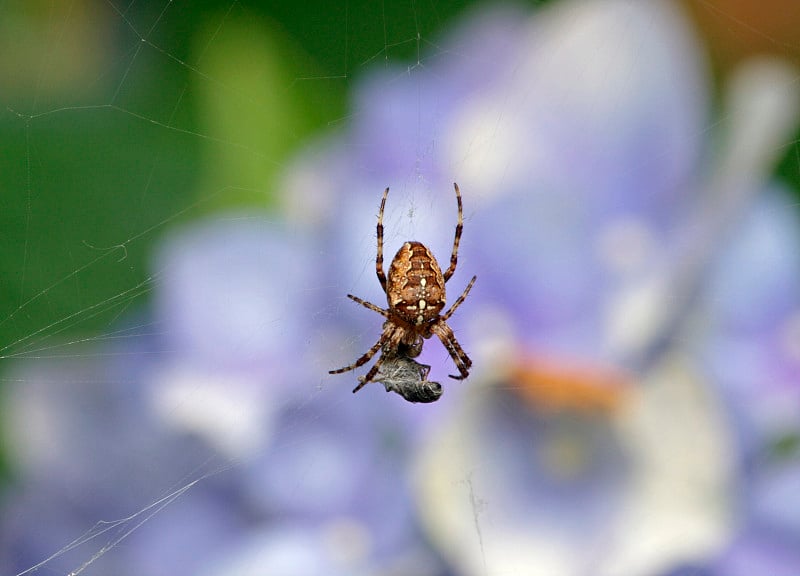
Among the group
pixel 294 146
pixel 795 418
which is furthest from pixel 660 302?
pixel 294 146

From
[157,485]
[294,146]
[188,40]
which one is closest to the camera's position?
[157,485]

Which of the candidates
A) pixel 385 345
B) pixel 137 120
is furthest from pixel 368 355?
pixel 137 120

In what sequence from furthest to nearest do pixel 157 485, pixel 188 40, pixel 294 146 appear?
pixel 188 40
pixel 294 146
pixel 157 485

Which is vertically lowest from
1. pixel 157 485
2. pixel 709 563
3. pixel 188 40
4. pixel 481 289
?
pixel 709 563

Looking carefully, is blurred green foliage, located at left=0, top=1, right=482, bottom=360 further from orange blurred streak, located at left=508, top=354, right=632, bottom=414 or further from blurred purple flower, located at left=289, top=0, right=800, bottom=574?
orange blurred streak, located at left=508, top=354, right=632, bottom=414

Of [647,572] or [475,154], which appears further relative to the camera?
[475,154]

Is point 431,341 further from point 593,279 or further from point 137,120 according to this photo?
point 137,120

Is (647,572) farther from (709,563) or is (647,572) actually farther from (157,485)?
(157,485)

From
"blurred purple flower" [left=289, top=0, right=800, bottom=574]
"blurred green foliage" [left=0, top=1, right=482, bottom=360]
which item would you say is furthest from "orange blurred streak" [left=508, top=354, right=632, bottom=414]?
"blurred green foliage" [left=0, top=1, right=482, bottom=360]
